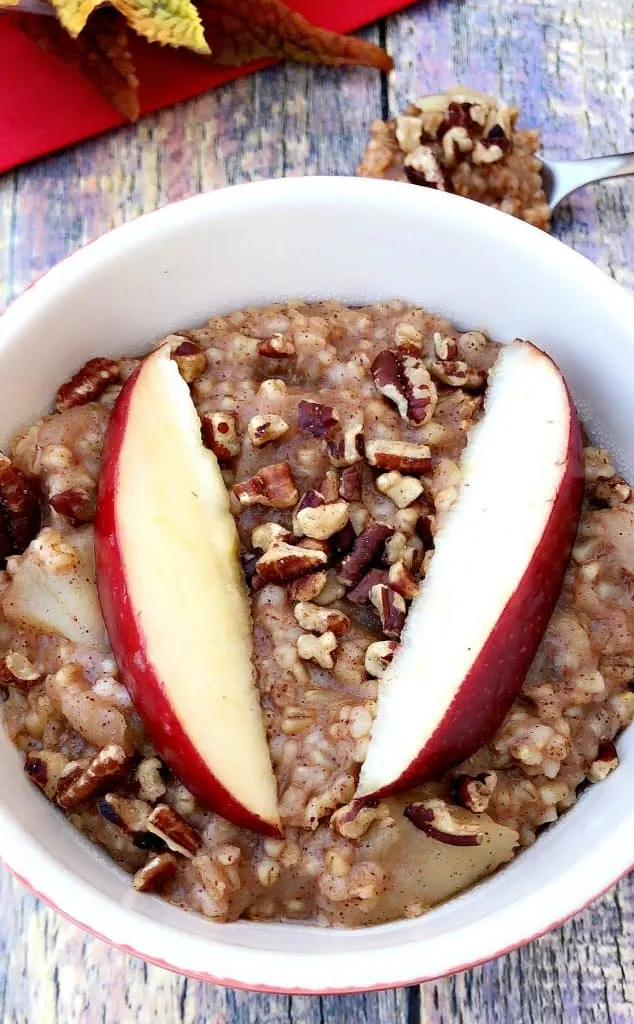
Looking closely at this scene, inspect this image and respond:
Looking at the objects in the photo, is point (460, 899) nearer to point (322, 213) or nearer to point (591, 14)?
point (322, 213)

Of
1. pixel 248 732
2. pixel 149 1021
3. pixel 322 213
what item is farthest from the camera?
pixel 149 1021

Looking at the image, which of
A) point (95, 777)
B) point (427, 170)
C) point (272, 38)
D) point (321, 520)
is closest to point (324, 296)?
point (427, 170)

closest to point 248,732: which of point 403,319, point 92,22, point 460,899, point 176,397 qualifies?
point 460,899

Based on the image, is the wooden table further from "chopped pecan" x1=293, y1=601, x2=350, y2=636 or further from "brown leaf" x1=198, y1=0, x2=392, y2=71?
"chopped pecan" x1=293, y1=601, x2=350, y2=636

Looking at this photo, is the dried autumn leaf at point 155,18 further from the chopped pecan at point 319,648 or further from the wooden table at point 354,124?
the chopped pecan at point 319,648

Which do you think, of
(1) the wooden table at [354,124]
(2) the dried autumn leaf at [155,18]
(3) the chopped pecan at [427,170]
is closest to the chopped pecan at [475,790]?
(3) the chopped pecan at [427,170]
